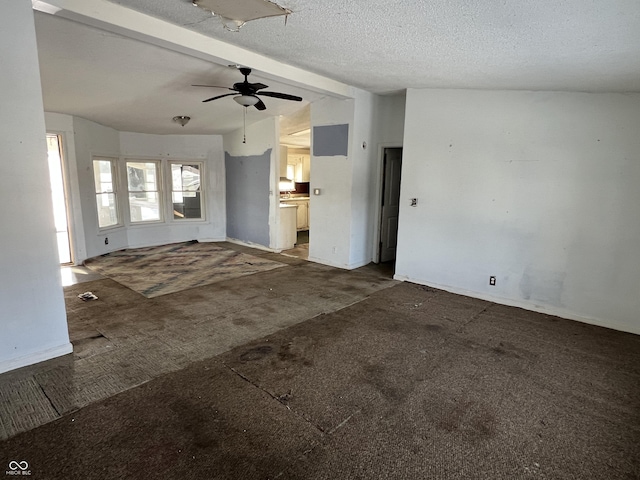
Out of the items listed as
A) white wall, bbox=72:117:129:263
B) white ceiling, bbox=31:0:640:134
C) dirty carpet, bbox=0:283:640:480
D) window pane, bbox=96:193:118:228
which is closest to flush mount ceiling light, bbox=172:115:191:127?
white ceiling, bbox=31:0:640:134

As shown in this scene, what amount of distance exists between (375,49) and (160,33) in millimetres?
1775

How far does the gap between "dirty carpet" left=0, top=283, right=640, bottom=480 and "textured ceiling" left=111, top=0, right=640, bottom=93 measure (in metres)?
2.33

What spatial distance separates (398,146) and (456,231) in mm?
1696

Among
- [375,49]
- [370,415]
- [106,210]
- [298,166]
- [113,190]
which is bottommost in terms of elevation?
[370,415]

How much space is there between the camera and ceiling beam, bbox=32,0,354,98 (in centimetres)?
240

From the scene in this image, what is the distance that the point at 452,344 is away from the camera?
3.13 m

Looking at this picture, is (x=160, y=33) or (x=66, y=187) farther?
(x=66, y=187)

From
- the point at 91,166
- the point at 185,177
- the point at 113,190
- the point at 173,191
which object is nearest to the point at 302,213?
the point at 185,177

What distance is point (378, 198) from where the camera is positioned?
5.69m

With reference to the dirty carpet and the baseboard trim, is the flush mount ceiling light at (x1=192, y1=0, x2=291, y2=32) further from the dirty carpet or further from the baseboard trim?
the baseboard trim

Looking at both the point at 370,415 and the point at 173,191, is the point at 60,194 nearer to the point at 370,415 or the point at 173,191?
the point at 173,191

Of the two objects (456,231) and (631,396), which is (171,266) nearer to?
(456,231)

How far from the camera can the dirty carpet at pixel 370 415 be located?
1810mm

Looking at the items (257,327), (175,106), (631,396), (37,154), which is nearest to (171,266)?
(175,106)
